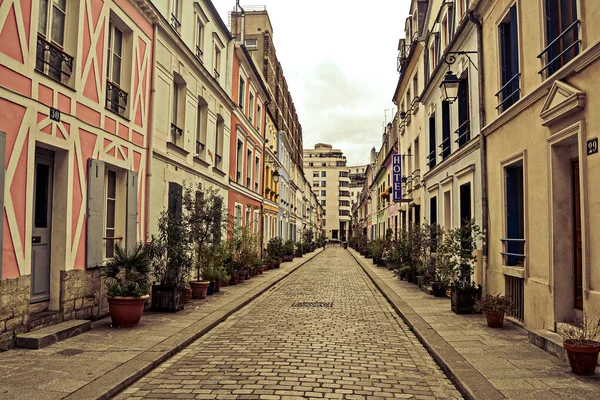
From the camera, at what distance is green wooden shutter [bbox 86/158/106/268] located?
28.3 ft

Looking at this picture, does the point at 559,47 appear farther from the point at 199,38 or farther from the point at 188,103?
the point at 199,38

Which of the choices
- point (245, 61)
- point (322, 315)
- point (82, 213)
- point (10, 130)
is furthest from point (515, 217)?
point (245, 61)

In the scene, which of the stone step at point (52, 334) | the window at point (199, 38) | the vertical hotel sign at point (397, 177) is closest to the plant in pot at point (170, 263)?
the stone step at point (52, 334)

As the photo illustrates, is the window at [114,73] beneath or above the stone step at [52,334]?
above

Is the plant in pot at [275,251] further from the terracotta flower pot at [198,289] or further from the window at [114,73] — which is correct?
the window at [114,73]

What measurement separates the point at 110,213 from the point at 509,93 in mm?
8224

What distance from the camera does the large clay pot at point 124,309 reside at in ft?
26.8

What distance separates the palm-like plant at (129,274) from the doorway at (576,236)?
6.82 meters

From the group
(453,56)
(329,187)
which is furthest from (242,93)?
(329,187)

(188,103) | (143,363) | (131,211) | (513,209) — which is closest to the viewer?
(143,363)

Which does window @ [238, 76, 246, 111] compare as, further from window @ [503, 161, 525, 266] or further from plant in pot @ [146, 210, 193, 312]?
window @ [503, 161, 525, 266]

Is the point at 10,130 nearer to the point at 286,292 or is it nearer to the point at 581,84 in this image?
the point at 581,84

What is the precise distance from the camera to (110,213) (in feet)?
32.7

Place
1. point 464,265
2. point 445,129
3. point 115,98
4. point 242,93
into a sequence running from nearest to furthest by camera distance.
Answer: point 115,98
point 464,265
point 445,129
point 242,93
